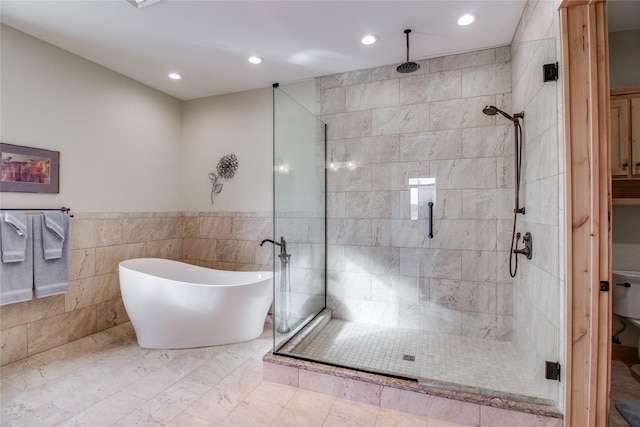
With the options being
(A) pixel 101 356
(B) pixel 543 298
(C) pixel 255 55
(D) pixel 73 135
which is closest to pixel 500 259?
(B) pixel 543 298

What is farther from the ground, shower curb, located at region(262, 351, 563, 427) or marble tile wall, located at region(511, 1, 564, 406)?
marble tile wall, located at region(511, 1, 564, 406)

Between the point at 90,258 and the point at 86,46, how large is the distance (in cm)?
194

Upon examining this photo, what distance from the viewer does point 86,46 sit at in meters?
2.59

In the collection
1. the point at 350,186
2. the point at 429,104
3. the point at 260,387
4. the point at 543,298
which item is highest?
the point at 429,104

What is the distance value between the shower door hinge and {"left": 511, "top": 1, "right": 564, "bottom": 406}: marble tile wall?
0.10ft

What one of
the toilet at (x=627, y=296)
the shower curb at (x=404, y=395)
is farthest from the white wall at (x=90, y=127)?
the toilet at (x=627, y=296)

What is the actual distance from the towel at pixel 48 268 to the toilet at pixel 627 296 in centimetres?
453

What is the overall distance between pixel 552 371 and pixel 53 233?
12.2 ft

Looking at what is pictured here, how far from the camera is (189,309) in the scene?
8.32 feet

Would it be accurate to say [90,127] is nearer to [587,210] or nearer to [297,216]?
[297,216]

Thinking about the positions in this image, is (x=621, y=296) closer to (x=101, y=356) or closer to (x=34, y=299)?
(x=101, y=356)

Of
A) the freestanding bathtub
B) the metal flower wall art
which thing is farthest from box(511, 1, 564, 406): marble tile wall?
the metal flower wall art

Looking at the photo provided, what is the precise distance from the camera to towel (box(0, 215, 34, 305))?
2215 millimetres

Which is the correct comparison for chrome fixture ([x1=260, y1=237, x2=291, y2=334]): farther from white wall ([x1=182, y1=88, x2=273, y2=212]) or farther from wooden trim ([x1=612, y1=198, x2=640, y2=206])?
wooden trim ([x1=612, y1=198, x2=640, y2=206])
